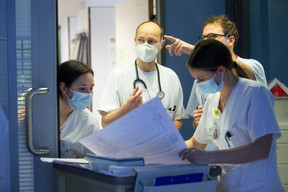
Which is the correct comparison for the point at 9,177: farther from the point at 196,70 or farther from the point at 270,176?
the point at 270,176

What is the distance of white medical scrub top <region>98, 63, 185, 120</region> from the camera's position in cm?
235

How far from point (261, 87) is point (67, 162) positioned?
751 mm

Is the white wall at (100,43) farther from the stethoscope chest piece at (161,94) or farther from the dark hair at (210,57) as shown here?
the dark hair at (210,57)

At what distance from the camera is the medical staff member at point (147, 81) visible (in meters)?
2.37

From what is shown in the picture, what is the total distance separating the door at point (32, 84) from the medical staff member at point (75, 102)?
0.87 feet

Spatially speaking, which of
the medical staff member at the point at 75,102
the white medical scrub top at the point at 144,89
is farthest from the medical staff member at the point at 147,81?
the medical staff member at the point at 75,102

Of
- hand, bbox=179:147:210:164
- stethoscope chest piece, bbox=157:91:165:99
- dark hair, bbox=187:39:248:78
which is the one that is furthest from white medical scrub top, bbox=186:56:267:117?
hand, bbox=179:147:210:164

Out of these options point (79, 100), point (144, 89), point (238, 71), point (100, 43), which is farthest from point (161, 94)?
point (100, 43)

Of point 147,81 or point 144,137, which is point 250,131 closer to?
point 144,137

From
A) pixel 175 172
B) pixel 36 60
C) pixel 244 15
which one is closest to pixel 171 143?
pixel 175 172

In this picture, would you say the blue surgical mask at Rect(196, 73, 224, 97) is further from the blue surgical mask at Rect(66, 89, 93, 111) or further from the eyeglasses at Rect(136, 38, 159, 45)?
the eyeglasses at Rect(136, 38, 159, 45)

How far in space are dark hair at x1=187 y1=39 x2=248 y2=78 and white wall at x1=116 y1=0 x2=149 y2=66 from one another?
1924 mm

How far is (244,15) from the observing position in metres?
2.80

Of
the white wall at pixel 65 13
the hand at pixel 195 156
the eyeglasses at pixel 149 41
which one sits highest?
the white wall at pixel 65 13
